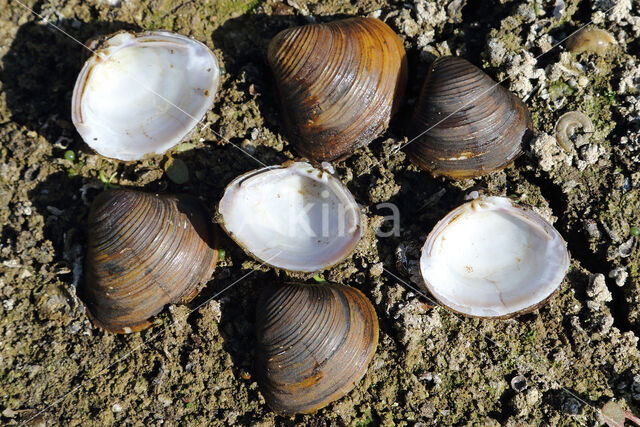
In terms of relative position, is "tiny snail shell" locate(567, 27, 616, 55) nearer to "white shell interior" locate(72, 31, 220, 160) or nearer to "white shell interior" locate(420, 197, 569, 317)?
"white shell interior" locate(420, 197, 569, 317)

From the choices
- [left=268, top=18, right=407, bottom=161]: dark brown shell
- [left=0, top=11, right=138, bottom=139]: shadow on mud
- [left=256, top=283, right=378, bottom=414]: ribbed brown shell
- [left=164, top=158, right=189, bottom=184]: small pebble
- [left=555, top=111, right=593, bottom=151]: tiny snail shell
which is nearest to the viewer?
[left=256, top=283, right=378, bottom=414]: ribbed brown shell

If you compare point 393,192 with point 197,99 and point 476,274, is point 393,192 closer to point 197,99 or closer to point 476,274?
point 476,274

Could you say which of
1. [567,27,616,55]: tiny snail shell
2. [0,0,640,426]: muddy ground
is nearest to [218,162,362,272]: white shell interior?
[0,0,640,426]: muddy ground

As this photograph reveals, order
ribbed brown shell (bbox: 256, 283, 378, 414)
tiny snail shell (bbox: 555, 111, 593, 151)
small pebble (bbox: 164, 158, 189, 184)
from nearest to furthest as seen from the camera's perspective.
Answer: ribbed brown shell (bbox: 256, 283, 378, 414), tiny snail shell (bbox: 555, 111, 593, 151), small pebble (bbox: 164, 158, 189, 184)

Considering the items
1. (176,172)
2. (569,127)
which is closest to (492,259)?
(569,127)

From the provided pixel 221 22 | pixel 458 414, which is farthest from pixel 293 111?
pixel 458 414
